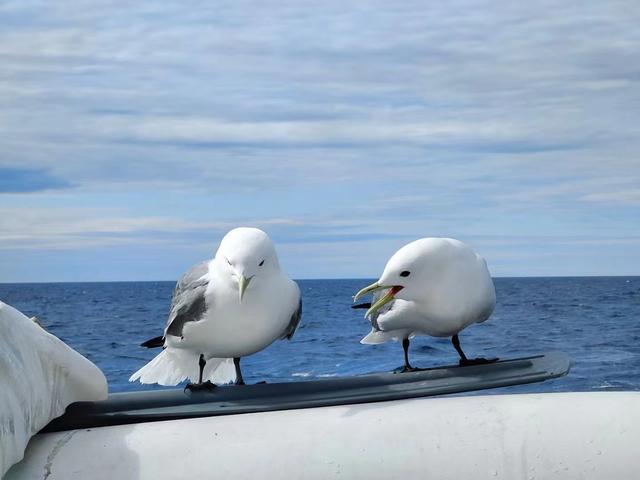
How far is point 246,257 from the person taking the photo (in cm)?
363

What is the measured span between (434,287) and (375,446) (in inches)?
30.8

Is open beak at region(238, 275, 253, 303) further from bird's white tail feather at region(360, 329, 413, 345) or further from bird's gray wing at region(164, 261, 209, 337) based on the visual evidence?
bird's white tail feather at region(360, 329, 413, 345)

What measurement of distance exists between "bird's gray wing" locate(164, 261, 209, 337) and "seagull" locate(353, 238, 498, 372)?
0.60 meters

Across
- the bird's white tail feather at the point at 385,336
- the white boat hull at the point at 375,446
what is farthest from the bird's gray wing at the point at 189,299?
the bird's white tail feather at the point at 385,336

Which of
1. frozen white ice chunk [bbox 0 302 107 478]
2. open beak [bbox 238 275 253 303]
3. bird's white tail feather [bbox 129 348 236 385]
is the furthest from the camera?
bird's white tail feather [bbox 129 348 236 385]

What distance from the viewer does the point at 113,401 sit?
3.74 m

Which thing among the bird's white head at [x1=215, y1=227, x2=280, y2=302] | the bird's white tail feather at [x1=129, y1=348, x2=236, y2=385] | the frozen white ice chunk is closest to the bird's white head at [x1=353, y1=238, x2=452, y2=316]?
the bird's white head at [x1=215, y1=227, x2=280, y2=302]

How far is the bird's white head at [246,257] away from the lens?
11.9 ft

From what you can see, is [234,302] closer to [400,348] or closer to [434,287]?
[434,287]

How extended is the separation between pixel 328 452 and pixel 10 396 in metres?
1.03

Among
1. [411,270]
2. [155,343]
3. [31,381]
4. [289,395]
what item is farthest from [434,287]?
[31,381]

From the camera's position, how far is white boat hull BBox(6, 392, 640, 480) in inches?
129

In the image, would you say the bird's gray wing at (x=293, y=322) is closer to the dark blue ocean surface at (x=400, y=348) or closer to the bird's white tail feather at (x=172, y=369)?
the bird's white tail feather at (x=172, y=369)

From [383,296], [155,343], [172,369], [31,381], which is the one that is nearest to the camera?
[31,381]
